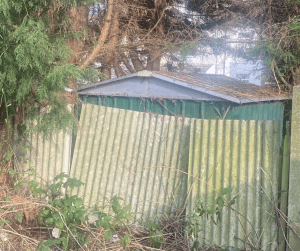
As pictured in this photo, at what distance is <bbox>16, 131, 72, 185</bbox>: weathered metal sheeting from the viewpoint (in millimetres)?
5059

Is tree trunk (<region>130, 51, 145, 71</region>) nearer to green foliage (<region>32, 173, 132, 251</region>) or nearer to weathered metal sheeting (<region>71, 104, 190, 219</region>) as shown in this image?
weathered metal sheeting (<region>71, 104, 190, 219</region>)

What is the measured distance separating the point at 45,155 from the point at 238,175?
3006 mm

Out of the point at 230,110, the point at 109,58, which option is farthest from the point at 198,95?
the point at 109,58

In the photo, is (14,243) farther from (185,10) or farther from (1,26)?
(185,10)

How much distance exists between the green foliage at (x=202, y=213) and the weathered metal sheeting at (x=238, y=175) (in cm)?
7

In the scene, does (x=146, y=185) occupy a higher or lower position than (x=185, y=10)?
lower

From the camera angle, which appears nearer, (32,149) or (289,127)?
(289,127)

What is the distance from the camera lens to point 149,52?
1337cm

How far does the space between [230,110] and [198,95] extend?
99 centimetres

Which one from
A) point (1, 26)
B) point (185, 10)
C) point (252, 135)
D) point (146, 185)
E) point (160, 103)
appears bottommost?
point (146, 185)

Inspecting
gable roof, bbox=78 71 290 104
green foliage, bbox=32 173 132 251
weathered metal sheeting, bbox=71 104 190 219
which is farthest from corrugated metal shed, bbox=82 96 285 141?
green foliage, bbox=32 173 132 251

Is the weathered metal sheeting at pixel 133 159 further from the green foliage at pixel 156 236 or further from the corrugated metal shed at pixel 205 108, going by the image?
the corrugated metal shed at pixel 205 108

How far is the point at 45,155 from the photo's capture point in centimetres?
518

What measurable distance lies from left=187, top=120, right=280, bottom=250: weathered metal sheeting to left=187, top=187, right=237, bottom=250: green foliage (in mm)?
72
